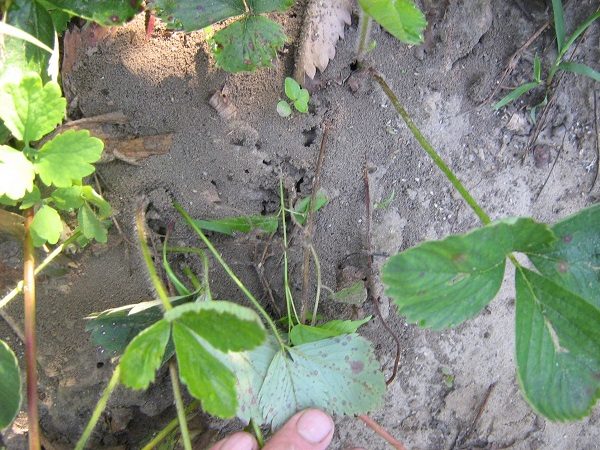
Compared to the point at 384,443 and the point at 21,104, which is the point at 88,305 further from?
the point at 384,443

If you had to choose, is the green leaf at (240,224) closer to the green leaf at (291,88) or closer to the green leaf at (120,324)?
the green leaf at (120,324)

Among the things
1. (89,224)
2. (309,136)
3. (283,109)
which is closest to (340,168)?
(309,136)

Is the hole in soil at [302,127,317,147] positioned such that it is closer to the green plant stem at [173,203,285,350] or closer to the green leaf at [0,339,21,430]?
the green plant stem at [173,203,285,350]

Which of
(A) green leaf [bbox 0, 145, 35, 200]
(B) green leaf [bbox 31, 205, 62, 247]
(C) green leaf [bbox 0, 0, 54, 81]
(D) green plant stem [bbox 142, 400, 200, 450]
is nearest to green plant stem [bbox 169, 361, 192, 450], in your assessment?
(D) green plant stem [bbox 142, 400, 200, 450]

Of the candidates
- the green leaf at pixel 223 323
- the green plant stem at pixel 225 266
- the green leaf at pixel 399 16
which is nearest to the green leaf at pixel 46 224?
the green plant stem at pixel 225 266

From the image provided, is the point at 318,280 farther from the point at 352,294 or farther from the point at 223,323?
the point at 223,323

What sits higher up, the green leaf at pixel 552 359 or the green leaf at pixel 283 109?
the green leaf at pixel 283 109
